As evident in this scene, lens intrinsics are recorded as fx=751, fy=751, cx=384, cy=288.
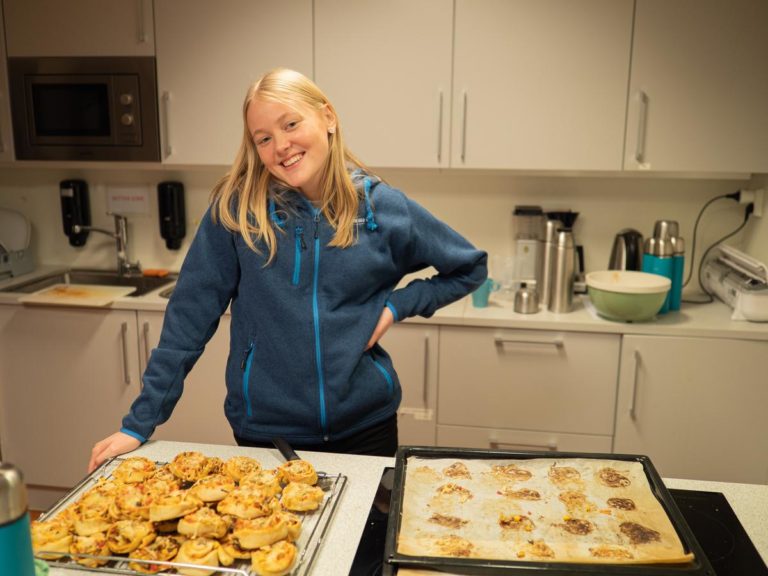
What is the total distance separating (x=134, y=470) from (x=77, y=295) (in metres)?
1.78

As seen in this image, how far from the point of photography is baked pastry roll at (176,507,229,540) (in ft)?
3.52

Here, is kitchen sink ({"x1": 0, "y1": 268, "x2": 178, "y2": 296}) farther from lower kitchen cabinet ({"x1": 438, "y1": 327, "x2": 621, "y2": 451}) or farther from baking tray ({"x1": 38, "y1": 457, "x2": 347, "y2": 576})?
baking tray ({"x1": 38, "y1": 457, "x2": 347, "y2": 576})

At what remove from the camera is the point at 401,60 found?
2.66 m

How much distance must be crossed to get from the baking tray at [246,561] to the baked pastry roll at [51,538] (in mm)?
14

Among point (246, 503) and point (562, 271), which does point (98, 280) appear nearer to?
point (562, 271)

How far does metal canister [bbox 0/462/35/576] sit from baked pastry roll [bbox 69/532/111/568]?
241mm

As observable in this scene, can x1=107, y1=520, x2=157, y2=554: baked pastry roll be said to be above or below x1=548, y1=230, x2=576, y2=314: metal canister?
below

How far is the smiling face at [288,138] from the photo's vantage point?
4.91 ft

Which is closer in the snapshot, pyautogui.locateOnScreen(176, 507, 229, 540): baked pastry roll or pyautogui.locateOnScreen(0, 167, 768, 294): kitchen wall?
pyautogui.locateOnScreen(176, 507, 229, 540): baked pastry roll

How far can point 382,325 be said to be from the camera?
1.65 m

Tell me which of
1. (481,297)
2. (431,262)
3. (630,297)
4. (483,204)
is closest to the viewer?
(431,262)

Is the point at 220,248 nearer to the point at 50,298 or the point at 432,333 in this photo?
the point at 432,333

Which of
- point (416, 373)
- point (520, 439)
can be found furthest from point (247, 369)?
point (520, 439)

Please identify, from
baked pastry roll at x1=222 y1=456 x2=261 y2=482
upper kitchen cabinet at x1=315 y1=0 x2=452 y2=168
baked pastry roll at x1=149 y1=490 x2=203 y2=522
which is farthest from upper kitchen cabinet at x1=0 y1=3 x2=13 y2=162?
baked pastry roll at x1=149 y1=490 x2=203 y2=522
